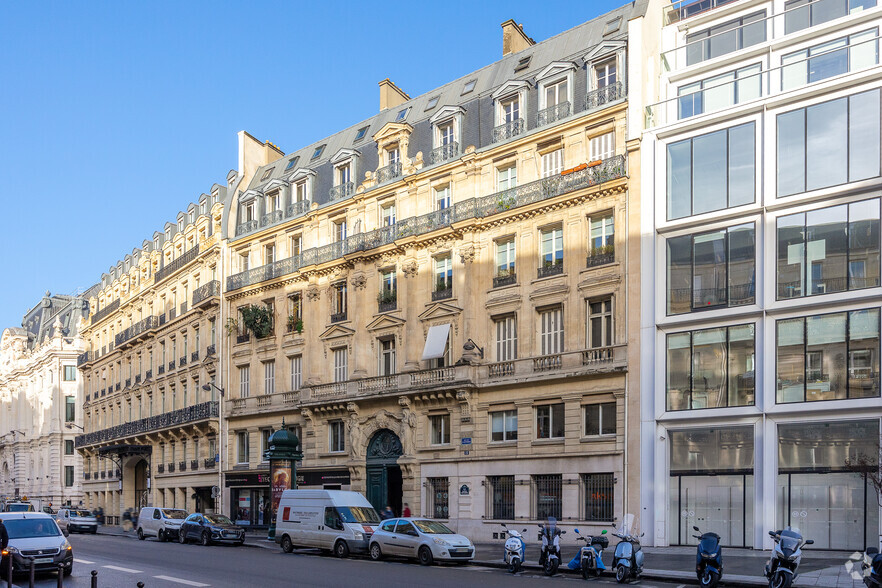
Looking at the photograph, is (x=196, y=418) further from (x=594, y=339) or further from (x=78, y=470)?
(x=78, y=470)

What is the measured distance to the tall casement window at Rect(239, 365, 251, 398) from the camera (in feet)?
158

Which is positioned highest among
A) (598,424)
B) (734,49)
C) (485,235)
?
(734,49)

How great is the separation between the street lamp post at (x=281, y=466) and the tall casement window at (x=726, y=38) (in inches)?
829

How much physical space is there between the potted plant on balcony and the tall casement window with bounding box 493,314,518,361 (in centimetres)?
1475

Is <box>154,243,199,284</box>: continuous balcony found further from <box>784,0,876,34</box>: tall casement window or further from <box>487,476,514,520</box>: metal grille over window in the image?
<box>784,0,876,34</box>: tall casement window

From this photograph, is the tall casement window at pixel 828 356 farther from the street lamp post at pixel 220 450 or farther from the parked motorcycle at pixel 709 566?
the street lamp post at pixel 220 450

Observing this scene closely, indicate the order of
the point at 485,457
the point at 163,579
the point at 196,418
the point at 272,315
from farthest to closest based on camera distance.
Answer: the point at 196,418, the point at 272,315, the point at 485,457, the point at 163,579

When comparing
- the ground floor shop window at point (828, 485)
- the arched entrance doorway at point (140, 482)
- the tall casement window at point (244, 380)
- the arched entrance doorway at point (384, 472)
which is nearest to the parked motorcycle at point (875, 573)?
the ground floor shop window at point (828, 485)

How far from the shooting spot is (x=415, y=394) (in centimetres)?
3722

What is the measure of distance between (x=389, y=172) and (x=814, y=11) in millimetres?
18597

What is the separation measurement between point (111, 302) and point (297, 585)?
57850 mm

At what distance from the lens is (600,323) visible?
32.9 metres

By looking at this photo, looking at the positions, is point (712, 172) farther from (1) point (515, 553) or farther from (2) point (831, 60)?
(1) point (515, 553)

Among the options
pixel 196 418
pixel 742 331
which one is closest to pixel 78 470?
pixel 196 418
